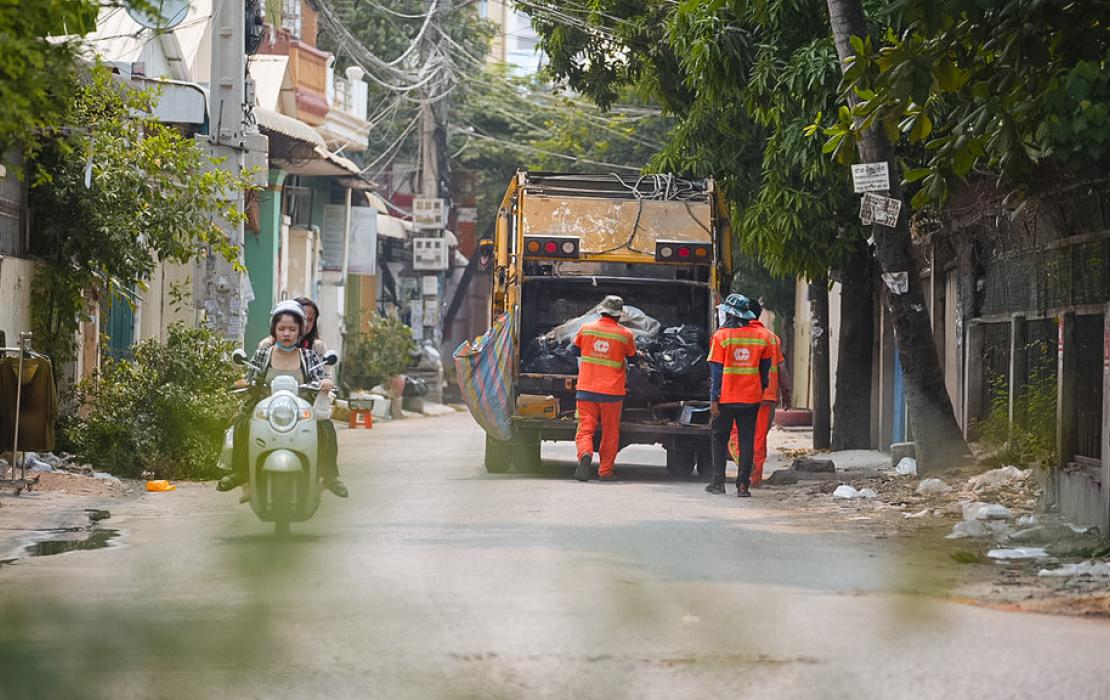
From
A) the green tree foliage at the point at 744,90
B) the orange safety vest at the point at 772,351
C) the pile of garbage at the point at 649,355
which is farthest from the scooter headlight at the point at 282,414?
the pile of garbage at the point at 649,355

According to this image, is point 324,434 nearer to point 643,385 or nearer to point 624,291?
point 643,385

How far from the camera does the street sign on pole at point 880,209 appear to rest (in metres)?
14.8

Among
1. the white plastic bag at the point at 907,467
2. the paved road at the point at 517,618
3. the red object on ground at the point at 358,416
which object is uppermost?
the red object on ground at the point at 358,416

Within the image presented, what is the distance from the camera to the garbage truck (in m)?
16.8

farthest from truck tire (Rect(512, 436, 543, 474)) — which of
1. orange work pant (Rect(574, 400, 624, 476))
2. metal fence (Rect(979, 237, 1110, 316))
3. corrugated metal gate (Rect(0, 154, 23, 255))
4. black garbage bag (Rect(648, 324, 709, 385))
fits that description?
corrugated metal gate (Rect(0, 154, 23, 255))

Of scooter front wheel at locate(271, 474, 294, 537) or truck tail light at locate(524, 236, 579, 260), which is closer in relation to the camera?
scooter front wheel at locate(271, 474, 294, 537)

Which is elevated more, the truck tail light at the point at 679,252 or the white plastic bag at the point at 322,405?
the truck tail light at the point at 679,252

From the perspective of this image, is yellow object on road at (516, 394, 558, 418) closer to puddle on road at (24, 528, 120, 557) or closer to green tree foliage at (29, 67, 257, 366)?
green tree foliage at (29, 67, 257, 366)

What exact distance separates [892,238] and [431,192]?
24.0 meters

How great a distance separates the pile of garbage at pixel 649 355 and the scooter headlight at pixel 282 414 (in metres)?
6.40

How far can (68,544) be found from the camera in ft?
35.9

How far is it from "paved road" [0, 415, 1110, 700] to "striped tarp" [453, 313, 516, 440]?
4.54 metres

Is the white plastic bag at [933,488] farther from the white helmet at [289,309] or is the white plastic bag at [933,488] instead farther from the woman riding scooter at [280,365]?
the white helmet at [289,309]

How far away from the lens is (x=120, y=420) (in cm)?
1619
